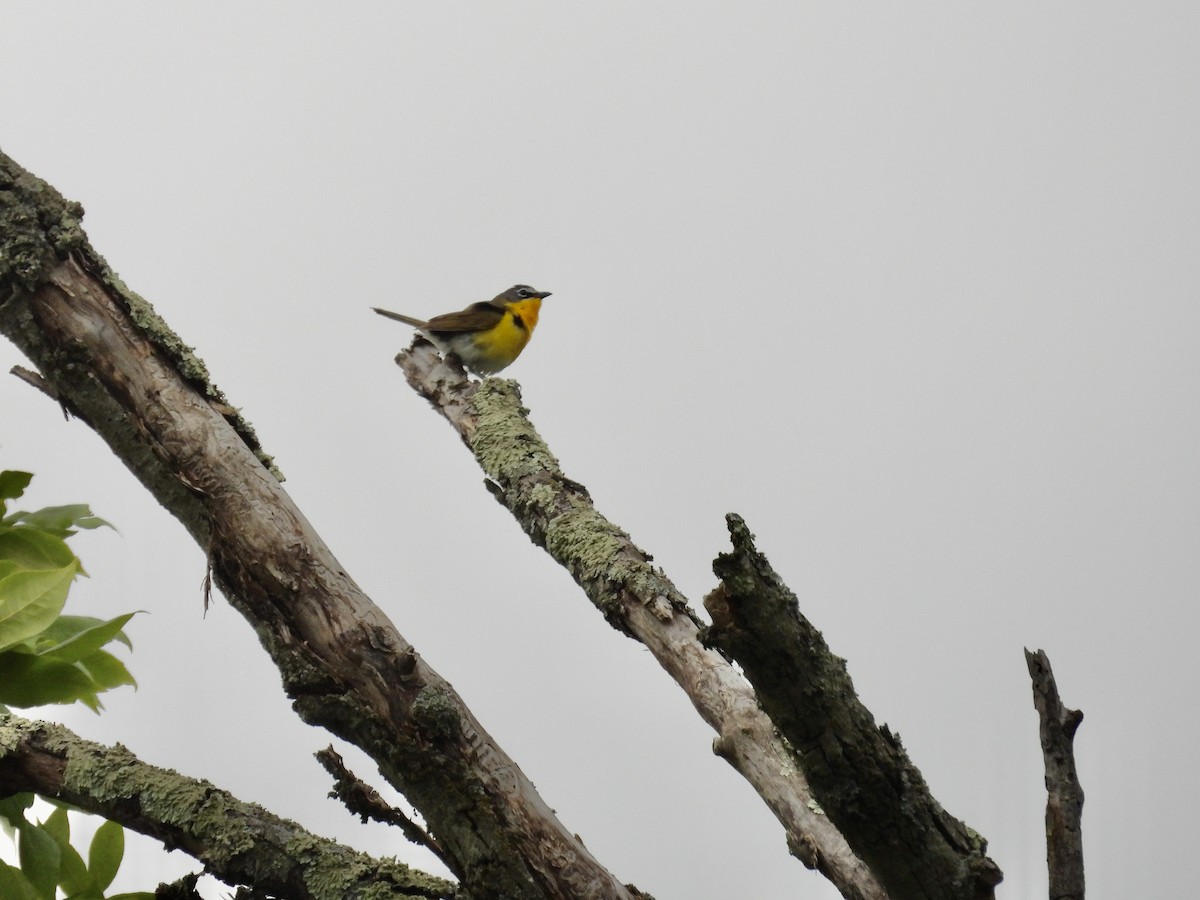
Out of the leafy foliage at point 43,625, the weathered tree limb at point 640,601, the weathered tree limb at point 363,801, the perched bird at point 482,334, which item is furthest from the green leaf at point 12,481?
the perched bird at point 482,334

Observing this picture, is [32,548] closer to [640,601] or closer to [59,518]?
[59,518]

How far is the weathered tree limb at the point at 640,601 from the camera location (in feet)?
9.02

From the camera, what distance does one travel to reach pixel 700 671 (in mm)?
3096

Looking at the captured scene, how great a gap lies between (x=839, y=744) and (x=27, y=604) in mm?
1351

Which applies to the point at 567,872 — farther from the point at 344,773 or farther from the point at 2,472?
the point at 2,472

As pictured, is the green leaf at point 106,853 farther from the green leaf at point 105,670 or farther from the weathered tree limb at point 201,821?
the green leaf at point 105,670

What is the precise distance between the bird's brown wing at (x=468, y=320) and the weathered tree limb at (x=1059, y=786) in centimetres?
592

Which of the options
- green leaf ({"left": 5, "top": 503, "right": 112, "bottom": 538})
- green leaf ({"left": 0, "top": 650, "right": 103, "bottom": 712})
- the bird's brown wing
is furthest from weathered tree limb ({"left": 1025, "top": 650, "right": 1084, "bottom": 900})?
the bird's brown wing

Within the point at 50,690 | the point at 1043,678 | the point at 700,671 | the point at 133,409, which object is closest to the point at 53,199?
the point at 133,409

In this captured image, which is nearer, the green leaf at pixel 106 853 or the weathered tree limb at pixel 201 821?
the weathered tree limb at pixel 201 821

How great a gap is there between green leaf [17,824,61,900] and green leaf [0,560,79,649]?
1.41ft

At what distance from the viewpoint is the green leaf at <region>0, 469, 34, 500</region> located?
91.2 inches

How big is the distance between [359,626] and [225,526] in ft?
1.16

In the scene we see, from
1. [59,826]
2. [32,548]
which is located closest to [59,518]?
[32,548]
